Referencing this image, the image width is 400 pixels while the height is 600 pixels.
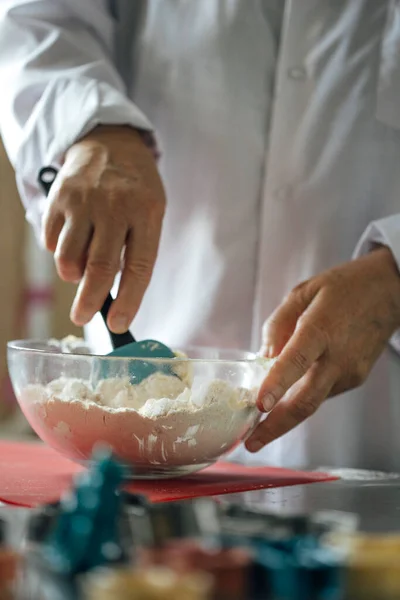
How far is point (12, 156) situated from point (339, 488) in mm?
582

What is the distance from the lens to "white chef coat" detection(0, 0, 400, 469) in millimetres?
1035

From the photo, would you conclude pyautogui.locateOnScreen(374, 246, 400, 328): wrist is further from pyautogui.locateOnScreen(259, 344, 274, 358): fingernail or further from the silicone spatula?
the silicone spatula

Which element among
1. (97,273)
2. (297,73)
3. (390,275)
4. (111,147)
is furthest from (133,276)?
(297,73)

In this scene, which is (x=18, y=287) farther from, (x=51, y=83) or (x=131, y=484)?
(x=131, y=484)

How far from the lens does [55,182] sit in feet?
2.76

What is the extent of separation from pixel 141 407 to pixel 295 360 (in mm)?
155

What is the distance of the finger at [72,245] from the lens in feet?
2.58

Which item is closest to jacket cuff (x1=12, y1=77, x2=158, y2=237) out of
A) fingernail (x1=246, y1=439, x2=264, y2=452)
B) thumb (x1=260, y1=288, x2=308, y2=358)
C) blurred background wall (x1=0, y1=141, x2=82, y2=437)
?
thumb (x1=260, y1=288, x2=308, y2=358)

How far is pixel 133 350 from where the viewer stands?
0.82m

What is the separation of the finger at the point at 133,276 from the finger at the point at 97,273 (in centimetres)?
2

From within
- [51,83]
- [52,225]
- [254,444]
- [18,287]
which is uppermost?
[51,83]

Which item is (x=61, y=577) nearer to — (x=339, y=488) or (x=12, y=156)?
(x=339, y=488)

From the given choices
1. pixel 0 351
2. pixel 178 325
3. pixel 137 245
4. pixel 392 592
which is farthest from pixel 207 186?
pixel 0 351

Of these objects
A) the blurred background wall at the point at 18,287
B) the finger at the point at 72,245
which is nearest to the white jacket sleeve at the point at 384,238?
the finger at the point at 72,245
